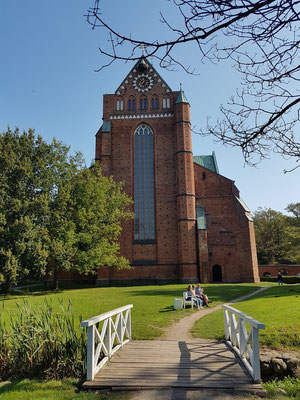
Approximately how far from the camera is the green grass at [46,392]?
432 cm

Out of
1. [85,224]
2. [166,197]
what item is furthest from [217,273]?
[85,224]

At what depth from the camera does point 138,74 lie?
3447 centimetres

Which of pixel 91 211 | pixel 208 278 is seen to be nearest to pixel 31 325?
pixel 91 211

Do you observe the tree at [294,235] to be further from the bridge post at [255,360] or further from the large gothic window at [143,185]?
the bridge post at [255,360]

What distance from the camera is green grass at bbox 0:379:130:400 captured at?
4324 mm

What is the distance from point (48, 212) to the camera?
72.8ft

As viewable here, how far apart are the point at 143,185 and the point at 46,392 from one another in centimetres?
2717

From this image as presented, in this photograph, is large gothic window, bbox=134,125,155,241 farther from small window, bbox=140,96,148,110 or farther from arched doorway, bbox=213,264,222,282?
arched doorway, bbox=213,264,222,282

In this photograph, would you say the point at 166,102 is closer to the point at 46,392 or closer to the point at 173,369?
the point at 173,369

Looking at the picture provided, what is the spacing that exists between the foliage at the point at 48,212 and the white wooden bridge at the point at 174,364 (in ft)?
50.0

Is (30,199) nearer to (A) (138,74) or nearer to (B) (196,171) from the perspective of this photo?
(B) (196,171)

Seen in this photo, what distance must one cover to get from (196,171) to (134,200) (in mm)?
7882

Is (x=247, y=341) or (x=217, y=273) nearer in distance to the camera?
(x=247, y=341)

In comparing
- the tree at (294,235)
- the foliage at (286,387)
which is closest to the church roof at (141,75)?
the tree at (294,235)
